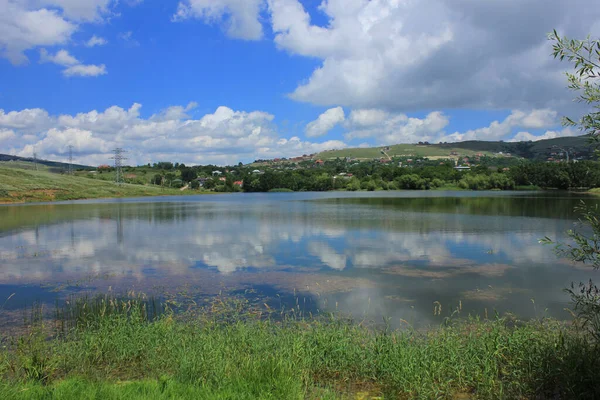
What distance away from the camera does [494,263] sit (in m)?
18.2

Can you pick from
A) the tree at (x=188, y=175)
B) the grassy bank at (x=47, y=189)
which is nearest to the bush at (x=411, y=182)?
the grassy bank at (x=47, y=189)

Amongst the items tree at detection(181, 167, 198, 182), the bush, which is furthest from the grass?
tree at detection(181, 167, 198, 182)

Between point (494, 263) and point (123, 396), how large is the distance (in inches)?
666

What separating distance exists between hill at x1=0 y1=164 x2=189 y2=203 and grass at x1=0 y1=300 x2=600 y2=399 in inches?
3245

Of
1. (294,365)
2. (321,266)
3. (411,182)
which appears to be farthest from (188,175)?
(294,365)

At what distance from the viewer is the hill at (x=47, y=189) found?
78375 millimetres

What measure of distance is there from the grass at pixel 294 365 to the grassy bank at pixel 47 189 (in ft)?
270

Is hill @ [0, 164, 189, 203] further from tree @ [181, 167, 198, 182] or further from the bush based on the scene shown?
the bush

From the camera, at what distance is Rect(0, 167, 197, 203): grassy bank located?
78312mm

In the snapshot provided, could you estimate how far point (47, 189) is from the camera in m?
86.4

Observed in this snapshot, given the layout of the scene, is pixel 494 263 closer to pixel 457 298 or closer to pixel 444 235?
pixel 457 298

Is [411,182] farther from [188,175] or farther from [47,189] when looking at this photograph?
[47,189]

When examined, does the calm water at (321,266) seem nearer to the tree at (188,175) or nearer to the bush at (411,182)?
the bush at (411,182)

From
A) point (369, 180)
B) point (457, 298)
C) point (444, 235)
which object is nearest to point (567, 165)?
point (369, 180)
